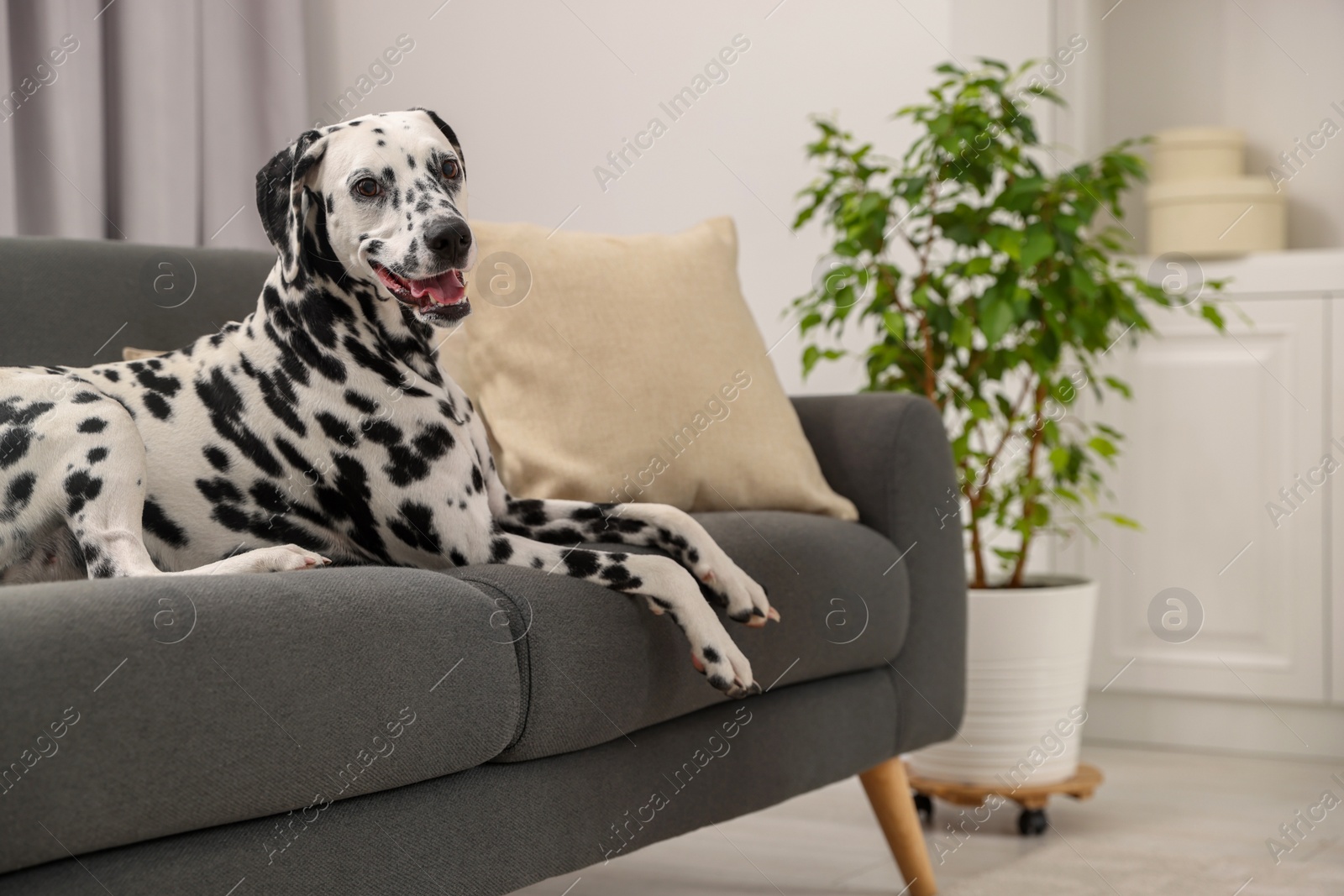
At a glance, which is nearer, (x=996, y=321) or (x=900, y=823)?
(x=900, y=823)

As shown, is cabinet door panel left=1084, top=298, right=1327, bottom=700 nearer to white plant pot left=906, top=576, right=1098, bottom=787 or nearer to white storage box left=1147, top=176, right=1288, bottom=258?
white storage box left=1147, top=176, right=1288, bottom=258

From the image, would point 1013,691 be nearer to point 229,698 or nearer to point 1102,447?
point 1102,447

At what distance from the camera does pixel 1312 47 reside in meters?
3.24

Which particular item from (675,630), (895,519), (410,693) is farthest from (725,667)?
(895,519)

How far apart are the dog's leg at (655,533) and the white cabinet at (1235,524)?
191 cm

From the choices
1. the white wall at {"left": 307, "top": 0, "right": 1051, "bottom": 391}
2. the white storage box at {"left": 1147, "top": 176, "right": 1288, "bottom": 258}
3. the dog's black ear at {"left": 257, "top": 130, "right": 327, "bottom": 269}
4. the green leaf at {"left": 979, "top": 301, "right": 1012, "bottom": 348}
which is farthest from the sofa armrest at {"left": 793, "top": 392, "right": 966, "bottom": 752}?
the white storage box at {"left": 1147, "top": 176, "right": 1288, "bottom": 258}

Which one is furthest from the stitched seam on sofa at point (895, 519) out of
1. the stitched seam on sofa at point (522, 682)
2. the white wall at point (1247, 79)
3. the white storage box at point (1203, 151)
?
the white wall at point (1247, 79)

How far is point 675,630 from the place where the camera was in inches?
59.2

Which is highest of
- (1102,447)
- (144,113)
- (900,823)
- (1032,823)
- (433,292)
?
(144,113)

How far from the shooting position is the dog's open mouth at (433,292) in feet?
4.61

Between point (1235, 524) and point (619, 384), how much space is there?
190cm

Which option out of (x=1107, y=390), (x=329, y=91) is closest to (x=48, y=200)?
(x=329, y=91)

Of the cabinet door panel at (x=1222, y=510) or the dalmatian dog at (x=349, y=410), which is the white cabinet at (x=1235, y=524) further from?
the dalmatian dog at (x=349, y=410)

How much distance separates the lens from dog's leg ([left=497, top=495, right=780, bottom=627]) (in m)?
1.54
